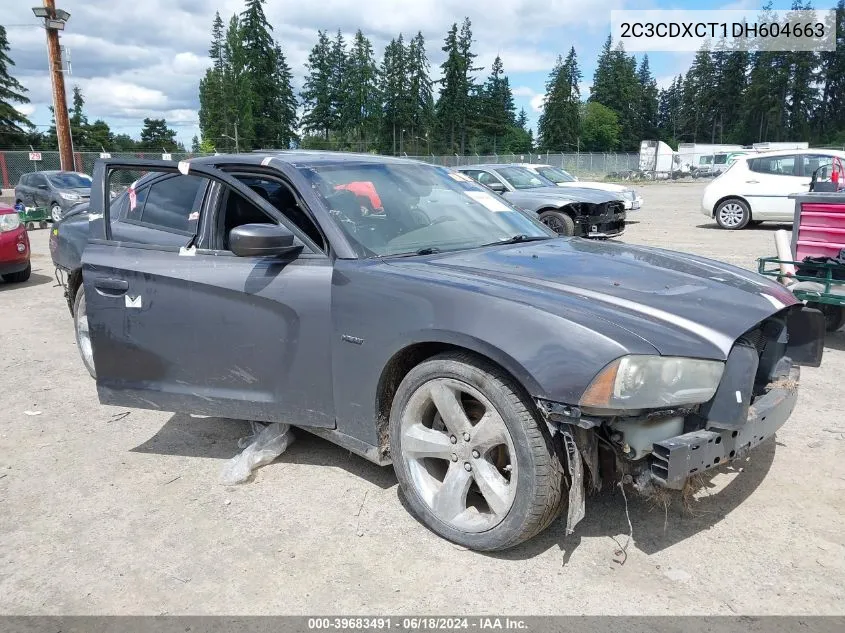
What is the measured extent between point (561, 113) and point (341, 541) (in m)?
99.0

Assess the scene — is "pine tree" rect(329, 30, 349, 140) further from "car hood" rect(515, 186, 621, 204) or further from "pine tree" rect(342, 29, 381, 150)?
"car hood" rect(515, 186, 621, 204)

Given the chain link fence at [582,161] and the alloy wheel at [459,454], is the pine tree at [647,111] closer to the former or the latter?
the chain link fence at [582,161]

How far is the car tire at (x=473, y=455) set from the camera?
8.22 feet

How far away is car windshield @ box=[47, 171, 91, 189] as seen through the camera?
63.9 feet

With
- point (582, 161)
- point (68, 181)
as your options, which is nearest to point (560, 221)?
point (68, 181)

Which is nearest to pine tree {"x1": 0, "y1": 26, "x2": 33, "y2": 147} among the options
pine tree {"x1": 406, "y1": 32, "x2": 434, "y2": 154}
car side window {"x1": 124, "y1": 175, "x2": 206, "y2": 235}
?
pine tree {"x1": 406, "y1": 32, "x2": 434, "y2": 154}

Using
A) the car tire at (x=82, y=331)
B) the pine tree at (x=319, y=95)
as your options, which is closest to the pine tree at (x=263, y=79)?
the pine tree at (x=319, y=95)

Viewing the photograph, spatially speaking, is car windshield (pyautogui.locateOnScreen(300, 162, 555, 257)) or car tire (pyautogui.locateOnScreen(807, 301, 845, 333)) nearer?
car windshield (pyautogui.locateOnScreen(300, 162, 555, 257))

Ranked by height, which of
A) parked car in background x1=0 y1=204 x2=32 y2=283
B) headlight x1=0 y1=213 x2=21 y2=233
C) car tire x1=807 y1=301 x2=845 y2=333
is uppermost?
headlight x1=0 y1=213 x2=21 y2=233

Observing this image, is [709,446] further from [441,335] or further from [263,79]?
[263,79]

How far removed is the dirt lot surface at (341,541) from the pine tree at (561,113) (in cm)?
9745

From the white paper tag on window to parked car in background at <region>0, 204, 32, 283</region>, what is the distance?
7.71 m

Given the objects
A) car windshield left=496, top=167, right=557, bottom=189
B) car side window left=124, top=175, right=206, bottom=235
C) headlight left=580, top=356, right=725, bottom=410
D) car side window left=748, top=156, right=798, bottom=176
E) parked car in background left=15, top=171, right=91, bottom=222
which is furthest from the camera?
parked car in background left=15, top=171, right=91, bottom=222

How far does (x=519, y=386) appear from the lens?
8.38 ft
